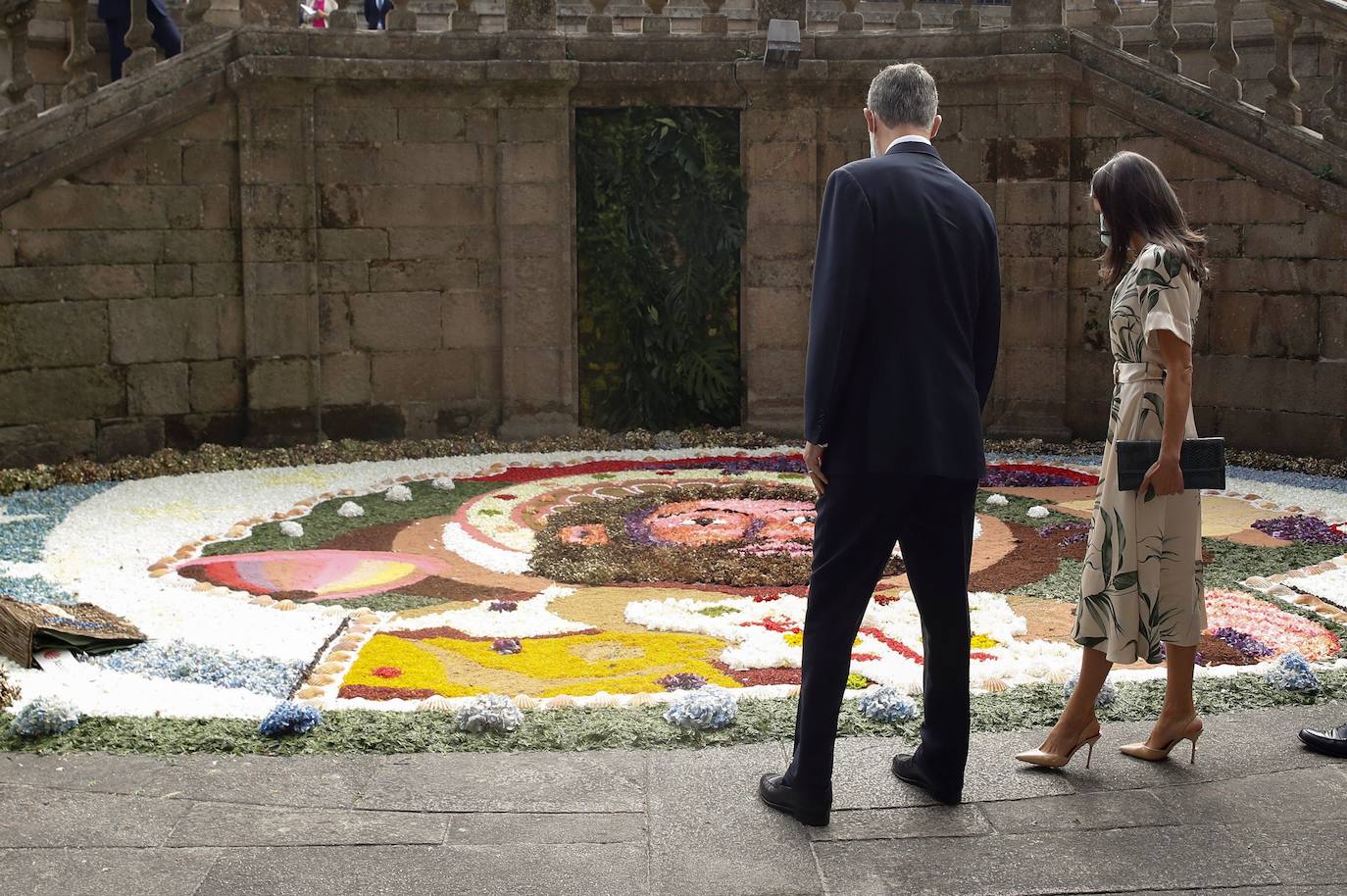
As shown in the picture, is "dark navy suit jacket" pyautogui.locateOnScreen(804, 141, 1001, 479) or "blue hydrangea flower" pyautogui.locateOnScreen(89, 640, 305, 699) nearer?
"dark navy suit jacket" pyautogui.locateOnScreen(804, 141, 1001, 479)

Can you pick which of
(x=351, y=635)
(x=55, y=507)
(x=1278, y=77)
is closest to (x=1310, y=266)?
(x=1278, y=77)

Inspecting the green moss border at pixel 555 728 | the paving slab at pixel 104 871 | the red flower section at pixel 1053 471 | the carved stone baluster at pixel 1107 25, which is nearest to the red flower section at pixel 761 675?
the green moss border at pixel 555 728

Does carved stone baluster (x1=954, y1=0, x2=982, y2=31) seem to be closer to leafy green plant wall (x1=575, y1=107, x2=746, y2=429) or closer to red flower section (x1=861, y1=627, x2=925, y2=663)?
leafy green plant wall (x1=575, y1=107, x2=746, y2=429)

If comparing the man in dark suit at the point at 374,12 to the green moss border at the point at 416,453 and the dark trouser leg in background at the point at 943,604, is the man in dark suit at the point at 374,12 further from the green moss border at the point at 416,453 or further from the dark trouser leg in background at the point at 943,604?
the dark trouser leg in background at the point at 943,604

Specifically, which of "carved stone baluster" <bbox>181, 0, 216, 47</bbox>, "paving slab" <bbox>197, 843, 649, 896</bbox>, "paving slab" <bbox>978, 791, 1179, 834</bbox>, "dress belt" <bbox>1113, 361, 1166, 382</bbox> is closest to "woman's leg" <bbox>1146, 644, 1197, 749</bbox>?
"paving slab" <bbox>978, 791, 1179, 834</bbox>

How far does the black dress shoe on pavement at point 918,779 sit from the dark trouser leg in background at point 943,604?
16mm

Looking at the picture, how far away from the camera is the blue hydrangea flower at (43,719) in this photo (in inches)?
187

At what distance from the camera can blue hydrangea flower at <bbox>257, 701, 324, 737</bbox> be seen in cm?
480

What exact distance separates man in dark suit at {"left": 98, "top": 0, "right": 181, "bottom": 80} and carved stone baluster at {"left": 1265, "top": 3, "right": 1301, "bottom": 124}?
8194 millimetres

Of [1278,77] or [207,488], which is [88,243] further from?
[1278,77]

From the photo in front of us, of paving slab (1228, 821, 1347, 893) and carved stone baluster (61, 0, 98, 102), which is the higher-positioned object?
carved stone baluster (61, 0, 98, 102)

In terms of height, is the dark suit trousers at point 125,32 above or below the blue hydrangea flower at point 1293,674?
above

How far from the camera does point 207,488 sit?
990cm

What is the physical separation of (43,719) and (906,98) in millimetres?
3275
